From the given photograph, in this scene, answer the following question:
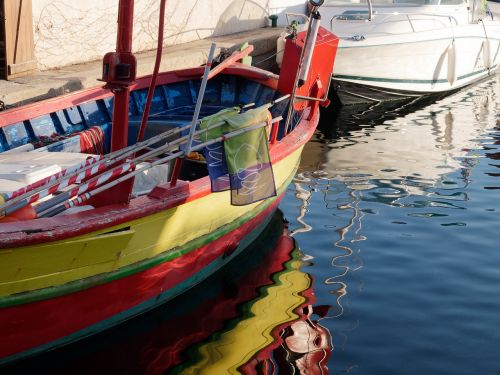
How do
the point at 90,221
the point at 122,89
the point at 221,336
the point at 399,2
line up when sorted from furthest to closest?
the point at 399,2
the point at 221,336
the point at 122,89
the point at 90,221

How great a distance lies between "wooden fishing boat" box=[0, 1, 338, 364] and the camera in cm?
593

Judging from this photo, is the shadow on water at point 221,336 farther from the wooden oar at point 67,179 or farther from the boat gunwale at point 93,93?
the boat gunwale at point 93,93

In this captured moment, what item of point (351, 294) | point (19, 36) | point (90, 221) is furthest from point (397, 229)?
point (19, 36)

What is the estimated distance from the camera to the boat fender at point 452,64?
17.0 meters

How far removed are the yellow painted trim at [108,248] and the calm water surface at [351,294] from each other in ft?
2.25

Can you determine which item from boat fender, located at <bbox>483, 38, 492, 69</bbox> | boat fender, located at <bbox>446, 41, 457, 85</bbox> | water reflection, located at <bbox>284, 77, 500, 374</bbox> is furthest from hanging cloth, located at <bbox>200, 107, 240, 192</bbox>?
boat fender, located at <bbox>483, 38, 492, 69</bbox>

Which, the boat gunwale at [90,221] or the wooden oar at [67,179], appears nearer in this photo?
the boat gunwale at [90,221]

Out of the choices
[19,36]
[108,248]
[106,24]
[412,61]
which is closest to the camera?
[108,248]

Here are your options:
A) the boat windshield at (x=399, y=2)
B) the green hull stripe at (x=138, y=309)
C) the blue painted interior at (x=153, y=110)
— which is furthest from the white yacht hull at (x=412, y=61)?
the green hull stripe at (x=138, y=309)

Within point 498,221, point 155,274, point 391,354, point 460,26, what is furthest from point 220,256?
point 460,26

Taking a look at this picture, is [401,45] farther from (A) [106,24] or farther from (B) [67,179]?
(B) [67,179]

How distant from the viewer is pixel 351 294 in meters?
7.60

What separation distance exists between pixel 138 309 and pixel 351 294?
191 cm

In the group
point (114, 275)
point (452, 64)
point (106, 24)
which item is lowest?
point (114, 275)
